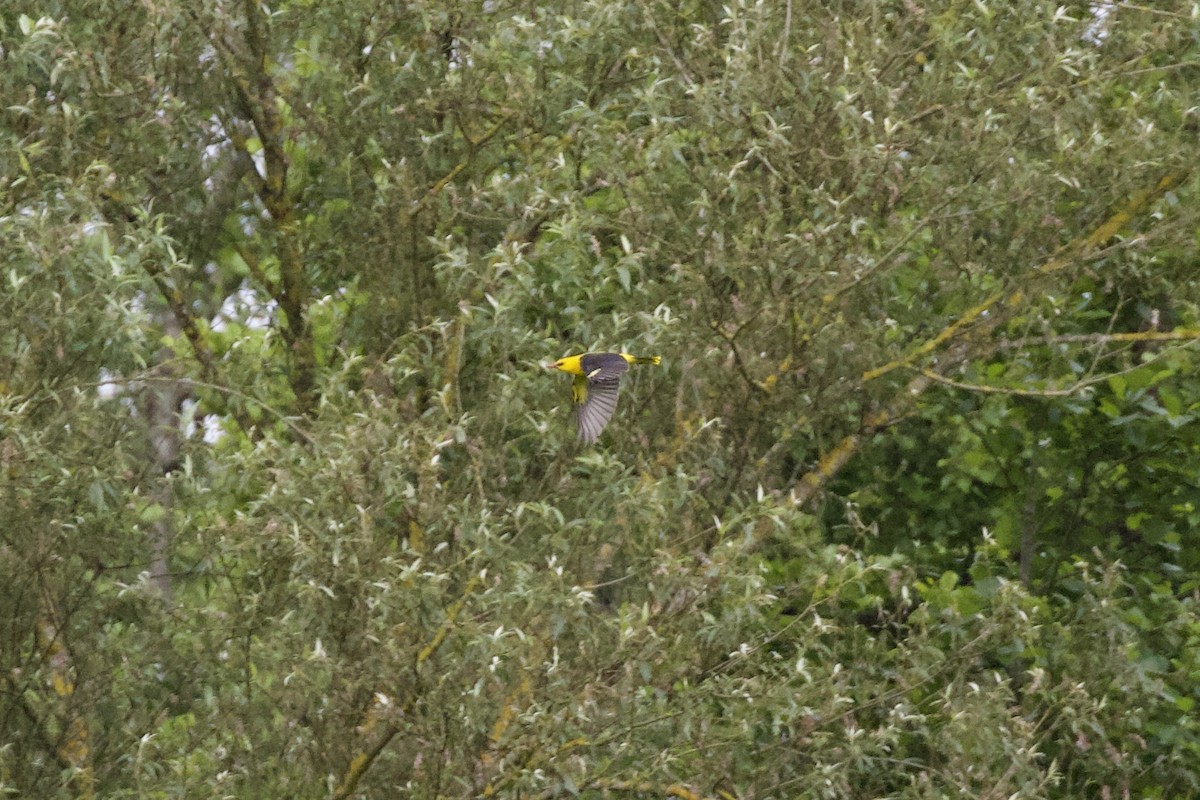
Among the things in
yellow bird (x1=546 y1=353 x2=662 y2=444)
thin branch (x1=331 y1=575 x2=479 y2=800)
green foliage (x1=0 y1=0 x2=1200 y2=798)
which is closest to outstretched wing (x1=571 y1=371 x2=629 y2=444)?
yellow bird (x1=546 y1=353 x2=662 y2=444)

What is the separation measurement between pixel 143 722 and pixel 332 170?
145 inches

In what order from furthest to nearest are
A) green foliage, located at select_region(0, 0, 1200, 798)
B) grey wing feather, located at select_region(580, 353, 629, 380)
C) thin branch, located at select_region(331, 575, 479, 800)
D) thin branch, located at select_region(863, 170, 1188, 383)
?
thin branch, located at select_region(863, 170, 1188, 383) → grey wing feather, located at select_region(580, 353, 629, 380) → green foliage, located at select_region(0, 0, 1200, 798) → thin branch, located at select_region(331, 575, 479, 800)

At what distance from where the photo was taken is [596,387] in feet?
28.0

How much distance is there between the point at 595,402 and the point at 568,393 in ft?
0.97

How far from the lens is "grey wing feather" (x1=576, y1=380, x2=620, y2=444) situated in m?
8.54

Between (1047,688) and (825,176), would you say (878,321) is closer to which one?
(825,176)

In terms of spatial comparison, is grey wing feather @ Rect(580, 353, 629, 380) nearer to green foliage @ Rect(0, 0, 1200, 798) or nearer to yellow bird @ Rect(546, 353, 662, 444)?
yellow bird @ Rect(546, 353, 662, 444)

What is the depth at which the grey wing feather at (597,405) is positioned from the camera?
28.0 ft

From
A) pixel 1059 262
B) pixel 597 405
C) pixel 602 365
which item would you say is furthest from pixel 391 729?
pixel 1059 262

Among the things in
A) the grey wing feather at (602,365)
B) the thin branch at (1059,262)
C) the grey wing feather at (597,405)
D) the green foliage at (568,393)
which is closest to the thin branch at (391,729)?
the green foliage at (568,393)

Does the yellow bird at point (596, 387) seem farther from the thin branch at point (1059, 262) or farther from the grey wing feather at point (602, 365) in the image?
the thin branch at point (1059, 262)

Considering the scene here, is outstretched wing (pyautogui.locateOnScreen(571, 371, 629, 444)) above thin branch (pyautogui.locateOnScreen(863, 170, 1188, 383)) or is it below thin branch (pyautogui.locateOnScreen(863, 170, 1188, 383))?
above

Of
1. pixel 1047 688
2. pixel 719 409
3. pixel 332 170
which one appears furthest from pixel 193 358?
pixel 1047 688

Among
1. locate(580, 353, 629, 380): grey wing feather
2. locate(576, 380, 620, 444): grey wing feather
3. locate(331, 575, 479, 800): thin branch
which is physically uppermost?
locate(580, 353, 629, 380): grey wing feather
